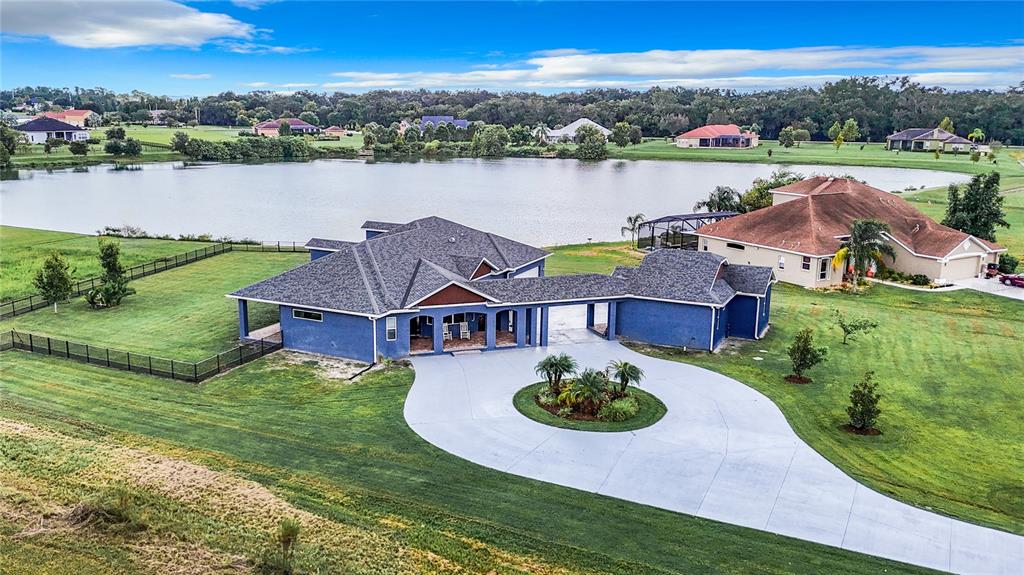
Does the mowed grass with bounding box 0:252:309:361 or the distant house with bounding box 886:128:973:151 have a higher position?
the distant house with bounding box 886:128:973:151

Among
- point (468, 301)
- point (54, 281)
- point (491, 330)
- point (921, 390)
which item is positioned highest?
point (468, 301)

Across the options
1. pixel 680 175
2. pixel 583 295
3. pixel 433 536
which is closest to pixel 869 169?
pixel 680 175

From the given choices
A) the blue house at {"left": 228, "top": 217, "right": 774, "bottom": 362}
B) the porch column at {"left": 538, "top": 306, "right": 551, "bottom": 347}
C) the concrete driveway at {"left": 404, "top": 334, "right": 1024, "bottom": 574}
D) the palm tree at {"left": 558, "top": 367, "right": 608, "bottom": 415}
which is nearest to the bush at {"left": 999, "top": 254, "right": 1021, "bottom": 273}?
the blue house at {"left": 228, "top": 217, "right": 774, "bottom": 362}

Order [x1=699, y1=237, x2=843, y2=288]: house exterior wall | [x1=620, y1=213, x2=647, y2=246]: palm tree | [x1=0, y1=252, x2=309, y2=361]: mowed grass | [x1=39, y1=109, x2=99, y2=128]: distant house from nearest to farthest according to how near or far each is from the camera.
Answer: [x1=0, y1=252, x2=309, y2=361]: mowed grass
[x1=699, y1=237, x2=843, y2=288]: house exterior wall
[x1=620, y1=213, x2=647, y2=246]: palm tree
[x1=39, y1=109, x2=99, y2=128]: distant house

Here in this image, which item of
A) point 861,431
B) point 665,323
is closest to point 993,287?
point 665,323

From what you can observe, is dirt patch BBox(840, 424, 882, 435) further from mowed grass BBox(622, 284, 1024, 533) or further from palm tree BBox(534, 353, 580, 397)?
palm tree BBox(534, 353, 580, 397)

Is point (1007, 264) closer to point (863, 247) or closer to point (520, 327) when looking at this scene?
point (863, 247)

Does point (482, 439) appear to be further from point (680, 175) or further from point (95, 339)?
point (680, 175)
